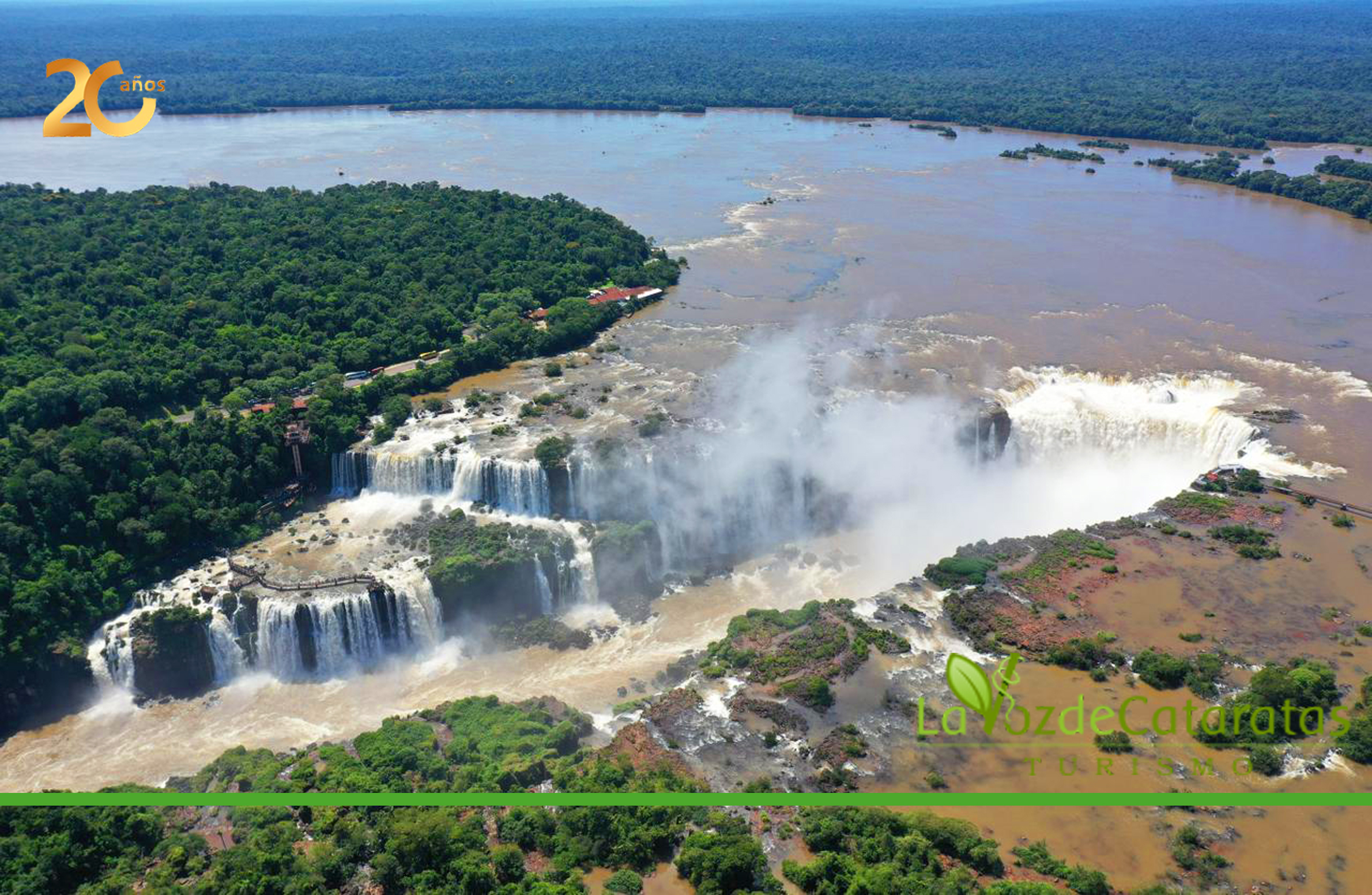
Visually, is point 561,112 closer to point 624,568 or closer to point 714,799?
point 624,568

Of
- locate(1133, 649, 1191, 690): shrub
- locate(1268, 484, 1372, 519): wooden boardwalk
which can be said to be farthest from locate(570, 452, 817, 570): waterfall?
locate(1268, 484, 1372, 519): wooden boardwalk

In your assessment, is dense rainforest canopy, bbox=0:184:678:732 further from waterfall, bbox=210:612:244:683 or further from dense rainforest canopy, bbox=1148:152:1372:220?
dense rainforest canopy, bbox=1148:152:1372:220

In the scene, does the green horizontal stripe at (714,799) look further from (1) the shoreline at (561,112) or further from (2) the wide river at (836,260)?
(1) the shoreline at (561,112)

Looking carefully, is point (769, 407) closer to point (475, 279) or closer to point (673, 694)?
point (673, 694)

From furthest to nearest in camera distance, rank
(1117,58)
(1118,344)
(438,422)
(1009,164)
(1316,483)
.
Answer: (1117,58) → (1009,164) → (1118,344) → (438,422) → (1316,483)

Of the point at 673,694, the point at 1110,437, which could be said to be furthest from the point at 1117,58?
the point at 673,694
